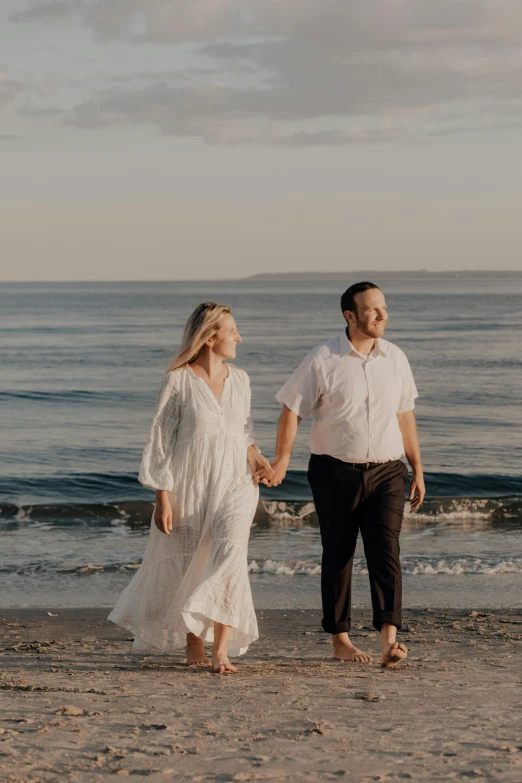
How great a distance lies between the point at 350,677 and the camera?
16.6ft

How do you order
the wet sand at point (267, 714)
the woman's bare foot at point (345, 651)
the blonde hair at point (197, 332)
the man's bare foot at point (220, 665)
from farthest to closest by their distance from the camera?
1. the woman's bare foot at point (345, 651)
2. the blonde hair at point (197, 332)
3. the man's bare foot at point (220, 665)
4. the wet sand at point (267, 714)

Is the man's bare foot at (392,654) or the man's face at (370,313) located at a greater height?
the man's face at (370,313)

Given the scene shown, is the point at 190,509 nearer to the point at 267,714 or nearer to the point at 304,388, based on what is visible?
the point at 304,388

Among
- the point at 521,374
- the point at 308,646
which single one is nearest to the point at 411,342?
the point at 521,374

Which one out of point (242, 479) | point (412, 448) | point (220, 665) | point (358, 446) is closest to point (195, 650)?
point (220, 665)

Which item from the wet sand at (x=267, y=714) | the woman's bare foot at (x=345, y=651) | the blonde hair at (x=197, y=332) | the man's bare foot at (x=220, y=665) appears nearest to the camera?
the wet sand at (x=267, y=714)

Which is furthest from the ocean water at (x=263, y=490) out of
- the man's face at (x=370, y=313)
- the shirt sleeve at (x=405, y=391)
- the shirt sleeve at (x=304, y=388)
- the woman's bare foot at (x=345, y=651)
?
the man's face at (x=370, y=313)

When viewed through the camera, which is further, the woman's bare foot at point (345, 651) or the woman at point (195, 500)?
the woman's bare foot at point (345, 651)

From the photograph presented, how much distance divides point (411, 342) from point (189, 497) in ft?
130

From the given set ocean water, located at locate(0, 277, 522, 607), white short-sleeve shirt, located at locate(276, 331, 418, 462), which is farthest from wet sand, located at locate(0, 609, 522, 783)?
ocean water, located at locate(0, 277, 522, 607)

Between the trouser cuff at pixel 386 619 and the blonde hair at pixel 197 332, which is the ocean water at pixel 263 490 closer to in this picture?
the trouser cuff at pixel 386 619

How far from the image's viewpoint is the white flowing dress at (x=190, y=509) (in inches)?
205

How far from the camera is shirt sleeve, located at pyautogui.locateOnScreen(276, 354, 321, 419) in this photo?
5430 mm

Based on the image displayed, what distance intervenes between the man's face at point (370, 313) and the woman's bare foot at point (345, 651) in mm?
1653
